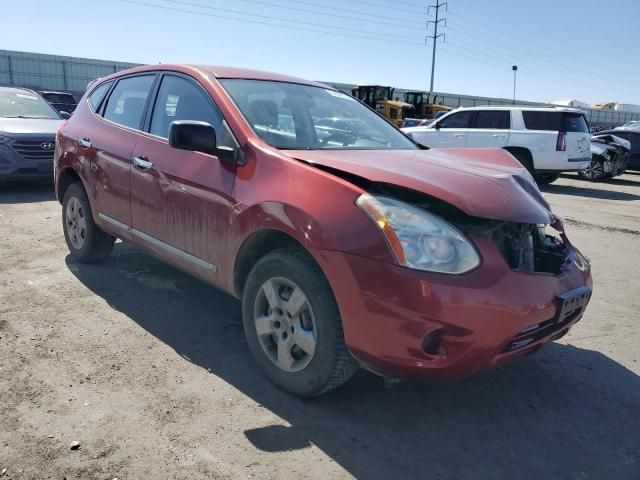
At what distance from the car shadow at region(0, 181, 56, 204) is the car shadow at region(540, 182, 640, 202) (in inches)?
390

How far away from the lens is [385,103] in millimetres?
25625

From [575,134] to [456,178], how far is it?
10410mm

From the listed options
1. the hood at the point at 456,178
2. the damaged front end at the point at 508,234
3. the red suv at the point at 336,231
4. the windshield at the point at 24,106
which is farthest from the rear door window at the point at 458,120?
the damaged front end at the point at 508,234

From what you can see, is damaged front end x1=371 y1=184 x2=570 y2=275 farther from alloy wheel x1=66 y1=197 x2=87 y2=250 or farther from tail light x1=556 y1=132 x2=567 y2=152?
tail light x1=556 y1=132 x2=567 y2=152

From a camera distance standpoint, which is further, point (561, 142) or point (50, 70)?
point (50, 70)

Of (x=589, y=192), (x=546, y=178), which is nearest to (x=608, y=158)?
(x=546, y=178)

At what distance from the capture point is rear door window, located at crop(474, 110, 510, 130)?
1220 centimetres

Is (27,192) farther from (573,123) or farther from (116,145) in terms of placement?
(573,123)

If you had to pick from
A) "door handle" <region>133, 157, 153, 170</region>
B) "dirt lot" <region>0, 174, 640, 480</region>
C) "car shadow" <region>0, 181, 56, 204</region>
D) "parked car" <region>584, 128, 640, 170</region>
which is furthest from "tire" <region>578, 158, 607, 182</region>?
"door handle" <region>133, 157, 153, 170</region>

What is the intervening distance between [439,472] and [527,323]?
0.76 m

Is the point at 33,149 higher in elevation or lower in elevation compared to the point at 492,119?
lower

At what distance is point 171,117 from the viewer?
12.2ft

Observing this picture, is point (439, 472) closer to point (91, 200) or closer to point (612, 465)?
point (612, 465)

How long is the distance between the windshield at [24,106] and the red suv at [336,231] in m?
6.59
